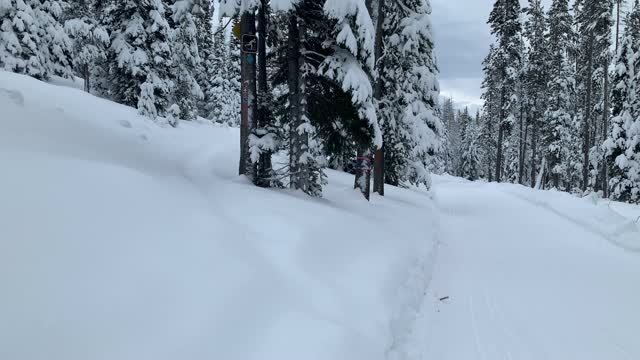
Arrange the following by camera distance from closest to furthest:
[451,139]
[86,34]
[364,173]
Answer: [364,173] < [86,34] < [451,139]

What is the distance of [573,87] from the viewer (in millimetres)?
39625

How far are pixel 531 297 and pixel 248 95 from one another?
6.85 metres

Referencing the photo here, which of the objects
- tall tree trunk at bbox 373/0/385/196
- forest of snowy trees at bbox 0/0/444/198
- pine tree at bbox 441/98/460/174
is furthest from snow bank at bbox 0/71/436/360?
pine tree at bbox 441/98/460/174

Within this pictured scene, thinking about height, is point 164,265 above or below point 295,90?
below

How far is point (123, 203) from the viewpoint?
5.34 meters

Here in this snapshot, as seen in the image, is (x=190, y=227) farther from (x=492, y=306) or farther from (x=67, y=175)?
(x=492, y=306)

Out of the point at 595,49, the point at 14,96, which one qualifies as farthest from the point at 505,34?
the point at 14,96

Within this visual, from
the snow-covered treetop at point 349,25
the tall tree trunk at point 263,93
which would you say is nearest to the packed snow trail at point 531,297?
the tall tree trunk at point 263,93

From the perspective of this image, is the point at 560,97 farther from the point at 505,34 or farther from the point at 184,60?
the point at 184,60

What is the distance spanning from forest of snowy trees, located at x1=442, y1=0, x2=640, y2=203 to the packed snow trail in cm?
1406

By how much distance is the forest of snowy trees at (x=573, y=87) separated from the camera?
946 inches

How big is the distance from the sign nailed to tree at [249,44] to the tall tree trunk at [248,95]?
0.35 ft

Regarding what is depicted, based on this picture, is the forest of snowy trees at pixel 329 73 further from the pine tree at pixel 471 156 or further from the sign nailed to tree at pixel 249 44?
the pine tree at pixel 471 156

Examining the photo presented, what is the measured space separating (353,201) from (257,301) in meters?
8.07
